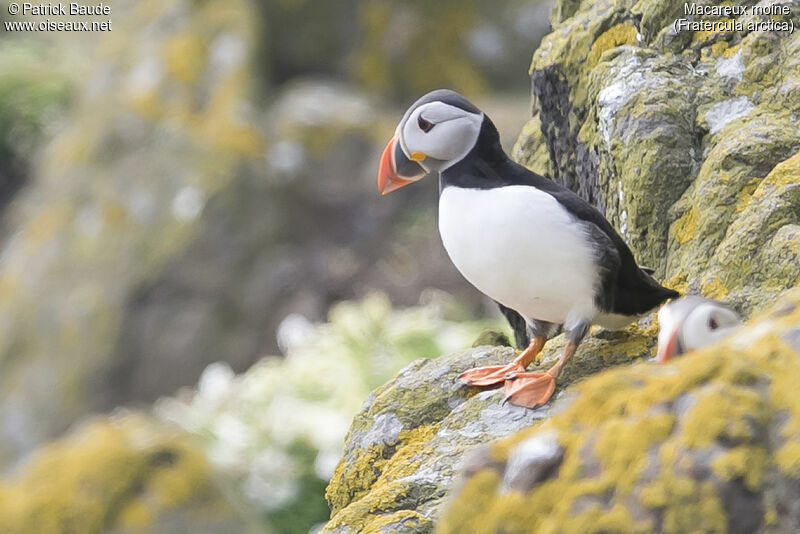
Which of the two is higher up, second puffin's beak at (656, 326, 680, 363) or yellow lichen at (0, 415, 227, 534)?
second puffin's beak at (656, 326, 680, 363)

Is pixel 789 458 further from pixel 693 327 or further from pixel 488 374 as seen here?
pixel 488 374

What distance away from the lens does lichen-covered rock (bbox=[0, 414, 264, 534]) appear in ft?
9.37

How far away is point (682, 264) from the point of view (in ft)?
11.3

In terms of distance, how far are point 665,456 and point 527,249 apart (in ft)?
4.06

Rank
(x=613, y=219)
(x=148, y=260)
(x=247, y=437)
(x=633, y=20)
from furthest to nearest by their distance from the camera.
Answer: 1. (x=148, y=260)
2. (x=247, y=437)
3. (x=633, y=20)
4. (x=613, y=219)

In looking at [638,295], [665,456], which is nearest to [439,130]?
[638,295]

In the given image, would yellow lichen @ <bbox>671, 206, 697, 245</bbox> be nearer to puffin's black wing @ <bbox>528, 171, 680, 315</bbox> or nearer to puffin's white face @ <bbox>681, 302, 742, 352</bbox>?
puffin's black wing @ <bbox>528, 171, 680, 315</bbox>

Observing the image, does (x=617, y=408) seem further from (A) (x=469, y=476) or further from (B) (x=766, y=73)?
(B) (x=766, y=73)

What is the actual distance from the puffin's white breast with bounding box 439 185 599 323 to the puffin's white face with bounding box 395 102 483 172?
14 centimetres

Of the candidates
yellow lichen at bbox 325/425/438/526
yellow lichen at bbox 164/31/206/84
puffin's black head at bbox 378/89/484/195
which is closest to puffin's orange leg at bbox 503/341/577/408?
yellow lichen at bbox 325/425/438/526

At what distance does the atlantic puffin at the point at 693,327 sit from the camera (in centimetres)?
221

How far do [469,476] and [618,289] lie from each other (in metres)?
1.27

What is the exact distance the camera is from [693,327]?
2.21m

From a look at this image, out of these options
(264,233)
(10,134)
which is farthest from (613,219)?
(10,134)
